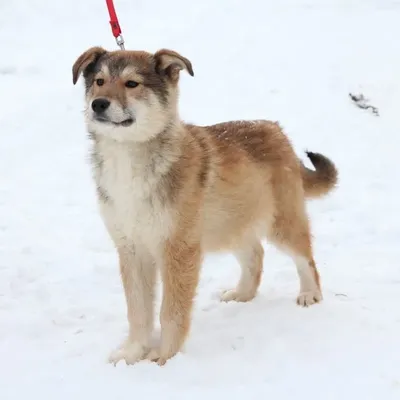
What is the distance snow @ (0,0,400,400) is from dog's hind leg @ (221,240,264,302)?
17 centimetres

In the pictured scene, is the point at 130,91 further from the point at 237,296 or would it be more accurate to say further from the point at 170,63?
the point at 237,296

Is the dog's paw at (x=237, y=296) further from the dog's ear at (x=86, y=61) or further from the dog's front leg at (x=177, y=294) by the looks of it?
the dog's ear at (x=86, y=61)

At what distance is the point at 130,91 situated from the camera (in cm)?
442

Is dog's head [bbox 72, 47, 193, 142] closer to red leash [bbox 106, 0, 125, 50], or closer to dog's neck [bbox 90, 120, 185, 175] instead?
dog's neck [bbox 90, 120, 185, 175]

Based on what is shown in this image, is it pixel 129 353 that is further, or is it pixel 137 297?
pixel 137 297

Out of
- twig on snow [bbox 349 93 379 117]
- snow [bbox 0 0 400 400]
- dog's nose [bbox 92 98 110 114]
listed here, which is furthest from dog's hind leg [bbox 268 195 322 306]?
twig on snow [bbox 349 93 379 117]

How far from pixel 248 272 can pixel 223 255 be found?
2.59ft

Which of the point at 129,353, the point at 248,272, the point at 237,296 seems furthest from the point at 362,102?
the point at 129,353

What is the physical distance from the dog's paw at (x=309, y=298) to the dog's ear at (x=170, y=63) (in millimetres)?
2158

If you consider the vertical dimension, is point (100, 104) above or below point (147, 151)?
above

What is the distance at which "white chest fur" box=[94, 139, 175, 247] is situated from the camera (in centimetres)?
447

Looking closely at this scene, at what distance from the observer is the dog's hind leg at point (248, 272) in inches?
232

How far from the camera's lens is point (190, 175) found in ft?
15.2

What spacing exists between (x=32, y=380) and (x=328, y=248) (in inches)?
147
